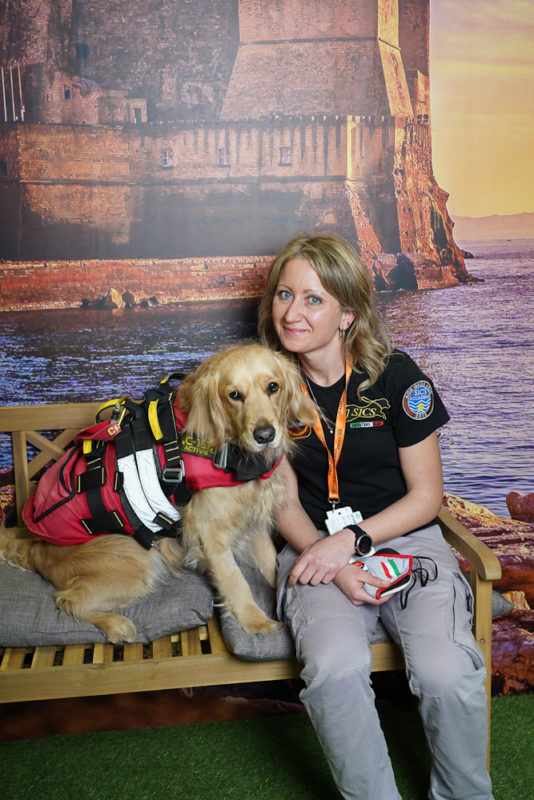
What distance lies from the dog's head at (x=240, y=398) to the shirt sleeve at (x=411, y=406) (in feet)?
1.28

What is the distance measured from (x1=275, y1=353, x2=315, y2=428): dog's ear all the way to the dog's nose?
24cm

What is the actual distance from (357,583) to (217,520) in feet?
1.63

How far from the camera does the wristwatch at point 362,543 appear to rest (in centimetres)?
221

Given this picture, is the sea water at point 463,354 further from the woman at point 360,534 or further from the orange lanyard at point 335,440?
the orange lanyard at point 335,440

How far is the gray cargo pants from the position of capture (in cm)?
189

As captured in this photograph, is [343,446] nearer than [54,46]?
Yes

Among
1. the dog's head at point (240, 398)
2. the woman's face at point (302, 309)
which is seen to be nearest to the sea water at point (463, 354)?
the woman's face at point (302, 309)

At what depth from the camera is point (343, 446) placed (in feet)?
7.77

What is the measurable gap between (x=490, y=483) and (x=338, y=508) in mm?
1025

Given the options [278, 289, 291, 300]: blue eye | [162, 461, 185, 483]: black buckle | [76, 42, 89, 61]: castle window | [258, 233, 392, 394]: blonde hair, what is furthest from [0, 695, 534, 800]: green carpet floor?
[76, 42, 89, 61]: castle window

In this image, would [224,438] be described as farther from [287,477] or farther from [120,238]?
[120,238]

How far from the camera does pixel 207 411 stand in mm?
2166

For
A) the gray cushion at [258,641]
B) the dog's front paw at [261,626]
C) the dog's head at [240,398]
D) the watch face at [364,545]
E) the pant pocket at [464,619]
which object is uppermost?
the dog's head at [240,398]

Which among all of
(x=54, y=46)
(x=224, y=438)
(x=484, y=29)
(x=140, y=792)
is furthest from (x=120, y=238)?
(x=140, y=792)
